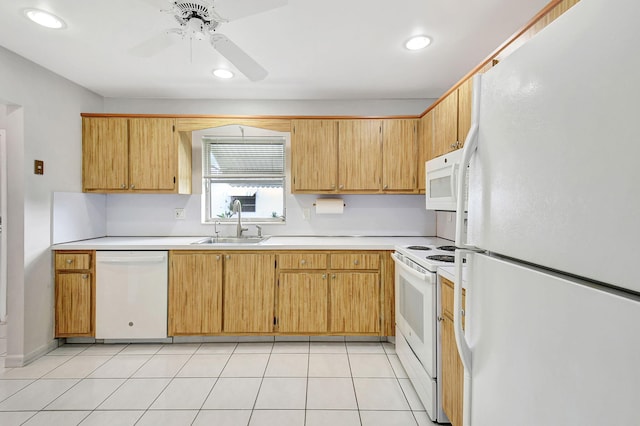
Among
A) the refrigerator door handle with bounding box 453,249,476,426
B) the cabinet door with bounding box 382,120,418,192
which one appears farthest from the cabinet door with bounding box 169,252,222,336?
the refrigerator door handle with bounding box 453,249,476,426

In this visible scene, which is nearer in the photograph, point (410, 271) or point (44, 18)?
point (44, 18)

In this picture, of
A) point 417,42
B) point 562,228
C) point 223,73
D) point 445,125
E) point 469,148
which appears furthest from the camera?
point 223,73

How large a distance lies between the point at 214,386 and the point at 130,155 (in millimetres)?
2292

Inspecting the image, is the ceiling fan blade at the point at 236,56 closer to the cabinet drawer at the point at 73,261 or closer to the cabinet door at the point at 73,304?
the cabinet drawer at the point at 73,261

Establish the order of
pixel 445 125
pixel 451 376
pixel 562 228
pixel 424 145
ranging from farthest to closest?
pixel 424 145
pixel 445 125
pixel 451 376
pixel 562 228

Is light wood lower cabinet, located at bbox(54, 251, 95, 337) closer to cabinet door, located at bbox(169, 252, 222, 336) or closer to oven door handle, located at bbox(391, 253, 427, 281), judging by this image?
cabinet door, located at bbox(169, 252, 222, 336)

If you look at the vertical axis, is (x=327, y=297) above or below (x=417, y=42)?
below

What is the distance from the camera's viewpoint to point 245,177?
3533mm

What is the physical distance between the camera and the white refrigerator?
505 mm

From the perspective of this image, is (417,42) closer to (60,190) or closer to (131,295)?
(131,295)

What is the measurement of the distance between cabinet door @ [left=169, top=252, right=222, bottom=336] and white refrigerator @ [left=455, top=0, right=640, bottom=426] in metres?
2.36

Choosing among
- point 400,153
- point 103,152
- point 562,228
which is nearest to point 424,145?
point 400,153

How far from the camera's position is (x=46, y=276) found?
2.71m

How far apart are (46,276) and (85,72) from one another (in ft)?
5.94
